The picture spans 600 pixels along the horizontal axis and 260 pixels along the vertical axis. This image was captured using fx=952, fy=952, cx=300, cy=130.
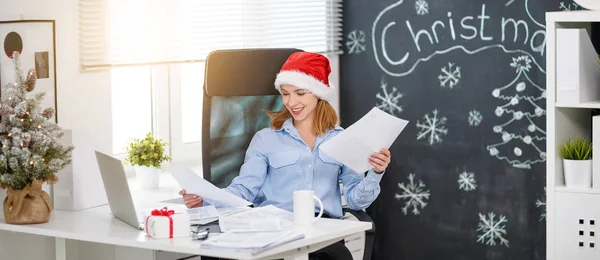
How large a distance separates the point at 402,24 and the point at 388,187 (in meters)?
0.76

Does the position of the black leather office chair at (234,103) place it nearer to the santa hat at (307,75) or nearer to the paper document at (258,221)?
the santa hat at (307,75)

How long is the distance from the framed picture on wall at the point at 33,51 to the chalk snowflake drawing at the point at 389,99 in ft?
5.71

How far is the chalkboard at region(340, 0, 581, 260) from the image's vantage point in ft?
13.3

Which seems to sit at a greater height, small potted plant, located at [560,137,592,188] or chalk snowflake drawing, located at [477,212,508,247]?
small potted plant, located at [560,137,592,188]

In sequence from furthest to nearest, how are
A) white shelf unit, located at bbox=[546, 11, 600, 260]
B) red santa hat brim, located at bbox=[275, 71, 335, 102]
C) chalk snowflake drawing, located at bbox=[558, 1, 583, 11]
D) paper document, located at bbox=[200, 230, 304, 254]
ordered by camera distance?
chalk snowflake drawing, located at bbox=[558, 1, 583, 11] < white shelf unit, located at bbox=[546, 11, 600, 260] < red santa hat brim, located at bbox=[275, 71, 335, 102] < paper document, located at bbox=[200, 230, 304, 254]

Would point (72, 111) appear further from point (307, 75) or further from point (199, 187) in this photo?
point (307, 75)

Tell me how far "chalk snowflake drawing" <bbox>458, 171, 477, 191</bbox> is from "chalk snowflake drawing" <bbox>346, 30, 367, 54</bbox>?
0.76 m

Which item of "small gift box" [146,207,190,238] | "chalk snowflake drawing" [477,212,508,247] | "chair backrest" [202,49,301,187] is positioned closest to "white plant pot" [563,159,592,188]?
"chalk snowflake drawing" [477,212,508,247]

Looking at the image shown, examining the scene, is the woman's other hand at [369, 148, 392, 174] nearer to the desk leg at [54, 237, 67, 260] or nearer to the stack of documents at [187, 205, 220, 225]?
the stack of documents at [187, 205, 220, 225]

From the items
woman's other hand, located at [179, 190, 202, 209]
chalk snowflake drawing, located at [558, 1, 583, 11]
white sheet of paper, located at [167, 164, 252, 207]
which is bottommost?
woman's other hand, located at [179, 190, 202, 209]

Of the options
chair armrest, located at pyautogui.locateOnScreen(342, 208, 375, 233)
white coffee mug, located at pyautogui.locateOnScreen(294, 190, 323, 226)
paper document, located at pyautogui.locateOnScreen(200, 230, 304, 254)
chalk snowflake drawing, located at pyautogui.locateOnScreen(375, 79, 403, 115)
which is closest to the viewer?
paper document, located at pyautogui.locateOnScreen(200, 230, 304, 254)

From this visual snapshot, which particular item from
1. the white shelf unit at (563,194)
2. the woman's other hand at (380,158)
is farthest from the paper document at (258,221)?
the white shelf unit at (563,194)

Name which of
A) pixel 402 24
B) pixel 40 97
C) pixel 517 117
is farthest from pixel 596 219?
pixel 40 97

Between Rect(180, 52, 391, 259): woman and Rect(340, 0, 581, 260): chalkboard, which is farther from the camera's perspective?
Rect(340, 0, 581, 260): chalkboard
